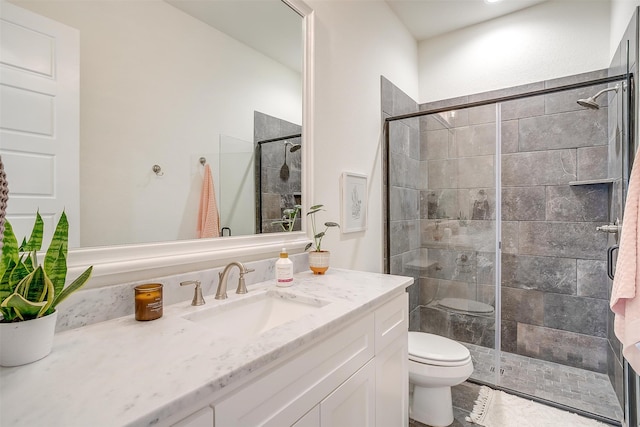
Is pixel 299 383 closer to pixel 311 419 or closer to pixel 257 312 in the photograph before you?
pixel 311 419

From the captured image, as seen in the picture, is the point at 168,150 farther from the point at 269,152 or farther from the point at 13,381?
the point at 13,381

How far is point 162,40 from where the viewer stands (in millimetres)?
1062

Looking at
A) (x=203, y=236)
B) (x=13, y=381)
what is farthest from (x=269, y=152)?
(x=13, y=381)

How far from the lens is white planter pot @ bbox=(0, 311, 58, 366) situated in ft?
2.02

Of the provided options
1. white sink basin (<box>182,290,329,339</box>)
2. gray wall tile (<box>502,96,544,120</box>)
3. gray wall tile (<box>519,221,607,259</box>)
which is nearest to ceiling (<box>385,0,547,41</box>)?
gray wall tile (<box>502,96,544,120</box>)

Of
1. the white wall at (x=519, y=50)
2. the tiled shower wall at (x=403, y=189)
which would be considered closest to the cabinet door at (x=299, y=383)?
the tiled shower wall at (x=403, y=189)

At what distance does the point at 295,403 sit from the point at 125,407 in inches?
16.0

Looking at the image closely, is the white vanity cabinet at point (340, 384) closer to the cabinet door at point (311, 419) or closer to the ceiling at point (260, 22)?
the cabinet door at point (311, 419)

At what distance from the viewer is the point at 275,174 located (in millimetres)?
1478

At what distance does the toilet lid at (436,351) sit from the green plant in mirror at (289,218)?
0.97 m

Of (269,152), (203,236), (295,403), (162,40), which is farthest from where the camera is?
(269,152)

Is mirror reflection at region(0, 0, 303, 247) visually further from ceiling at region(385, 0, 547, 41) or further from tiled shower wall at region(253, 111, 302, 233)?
ceiling at region(385, 0, 547, 41)

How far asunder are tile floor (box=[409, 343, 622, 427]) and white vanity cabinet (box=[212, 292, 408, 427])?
0.72m

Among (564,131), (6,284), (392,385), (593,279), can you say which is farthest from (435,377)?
(564,131)
